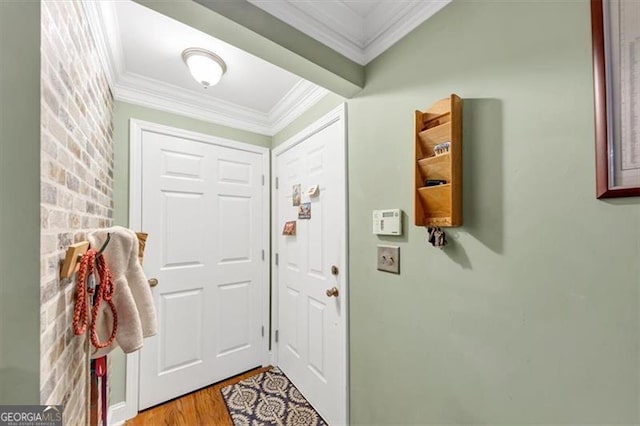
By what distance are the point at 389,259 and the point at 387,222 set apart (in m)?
0.18

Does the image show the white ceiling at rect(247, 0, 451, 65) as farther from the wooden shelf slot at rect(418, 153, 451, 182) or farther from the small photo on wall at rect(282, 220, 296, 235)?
→ the small photo on wall at rect(282, 220, 296, 235)

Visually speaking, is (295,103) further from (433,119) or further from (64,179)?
(64,179)

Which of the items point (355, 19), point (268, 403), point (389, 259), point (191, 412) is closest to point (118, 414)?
point (191, 412)

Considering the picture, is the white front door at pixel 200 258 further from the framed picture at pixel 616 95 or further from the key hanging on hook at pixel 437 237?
the framed picture at pixel 616 95

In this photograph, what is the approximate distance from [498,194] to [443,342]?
2.02 feet

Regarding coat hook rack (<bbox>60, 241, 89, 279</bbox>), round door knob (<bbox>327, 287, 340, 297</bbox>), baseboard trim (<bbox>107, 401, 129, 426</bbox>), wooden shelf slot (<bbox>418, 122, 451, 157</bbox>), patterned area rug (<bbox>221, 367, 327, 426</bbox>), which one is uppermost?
wooden shelf slot (<bbox>418, 122, 451, 157</bbox>)

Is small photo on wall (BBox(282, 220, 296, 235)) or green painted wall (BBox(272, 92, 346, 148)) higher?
green painted wall (BBox(272, 92, 346, 148))

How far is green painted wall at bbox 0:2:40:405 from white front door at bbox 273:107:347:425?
122 centimetres

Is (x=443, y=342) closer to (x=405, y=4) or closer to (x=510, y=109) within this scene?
(x=510, y=109)

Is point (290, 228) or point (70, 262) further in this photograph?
point (290, 228)

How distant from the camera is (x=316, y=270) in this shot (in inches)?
69.6

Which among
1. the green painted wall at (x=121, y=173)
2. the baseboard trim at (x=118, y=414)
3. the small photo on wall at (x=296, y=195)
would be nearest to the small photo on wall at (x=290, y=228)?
the small photo on wall at (x=296, y=195)

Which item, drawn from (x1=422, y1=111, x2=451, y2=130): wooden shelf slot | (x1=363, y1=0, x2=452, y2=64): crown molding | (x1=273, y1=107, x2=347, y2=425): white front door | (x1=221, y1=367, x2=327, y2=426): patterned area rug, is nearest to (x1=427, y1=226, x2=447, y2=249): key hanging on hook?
(x1=422, y1=111, x2=451, y2=130): wooden shelf slot

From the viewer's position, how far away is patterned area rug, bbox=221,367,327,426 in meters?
1.67
